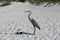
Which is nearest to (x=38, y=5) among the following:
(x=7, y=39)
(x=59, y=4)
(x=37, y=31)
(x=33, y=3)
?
(x=33, y=3)

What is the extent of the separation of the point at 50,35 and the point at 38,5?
2.43 meters

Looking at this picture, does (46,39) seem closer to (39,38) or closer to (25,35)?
(39,38)

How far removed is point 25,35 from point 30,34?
0.17ft

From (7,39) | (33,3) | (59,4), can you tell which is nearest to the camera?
(7,39)

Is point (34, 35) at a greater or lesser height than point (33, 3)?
lesser

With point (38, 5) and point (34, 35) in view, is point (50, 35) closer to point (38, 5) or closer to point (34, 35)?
point (34, 35)

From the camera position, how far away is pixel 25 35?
113 centimetres

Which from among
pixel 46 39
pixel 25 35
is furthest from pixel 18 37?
pixel 46 39

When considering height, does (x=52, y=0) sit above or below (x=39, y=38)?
above

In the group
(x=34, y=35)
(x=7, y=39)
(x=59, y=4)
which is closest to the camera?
(x=7, y=39)

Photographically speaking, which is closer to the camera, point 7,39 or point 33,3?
point 7,39

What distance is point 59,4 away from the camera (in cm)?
334

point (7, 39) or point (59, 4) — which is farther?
point (59, 4)

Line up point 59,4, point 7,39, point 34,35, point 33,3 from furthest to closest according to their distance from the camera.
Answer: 1. point 33,3
2. point 59,4
3. point 34,35
4. point 7,39
